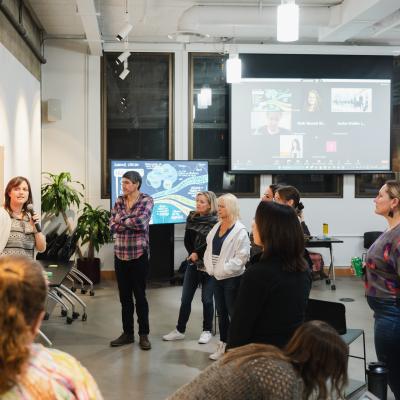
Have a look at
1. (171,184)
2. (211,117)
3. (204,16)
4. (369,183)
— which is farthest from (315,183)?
(204,16)

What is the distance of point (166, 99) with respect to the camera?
8.36 metres

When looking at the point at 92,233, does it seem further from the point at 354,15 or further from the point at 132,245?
the point at 354,15

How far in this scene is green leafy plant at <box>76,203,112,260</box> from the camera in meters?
7.63

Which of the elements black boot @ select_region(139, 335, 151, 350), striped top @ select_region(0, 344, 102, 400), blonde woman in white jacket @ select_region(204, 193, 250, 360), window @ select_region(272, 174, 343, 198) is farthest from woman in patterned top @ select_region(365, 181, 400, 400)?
window @ select_region(272, 174, 343, 198)

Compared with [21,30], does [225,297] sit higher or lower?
lower

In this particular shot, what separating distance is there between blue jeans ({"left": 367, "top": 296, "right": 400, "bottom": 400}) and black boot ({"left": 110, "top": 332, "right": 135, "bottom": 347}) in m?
2.51

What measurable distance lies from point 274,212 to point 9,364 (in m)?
1.33

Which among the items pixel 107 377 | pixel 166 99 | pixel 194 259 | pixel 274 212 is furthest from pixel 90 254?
pixel 274 212

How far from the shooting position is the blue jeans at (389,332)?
2.96 meters

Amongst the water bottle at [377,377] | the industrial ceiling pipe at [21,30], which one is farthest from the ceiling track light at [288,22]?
the industrial ceiling pipe at [21,30]

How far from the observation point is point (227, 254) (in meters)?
4.34

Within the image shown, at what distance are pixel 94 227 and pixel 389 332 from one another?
5.25 metres

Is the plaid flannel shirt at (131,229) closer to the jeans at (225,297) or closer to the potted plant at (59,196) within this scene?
the jeans at (225,297)

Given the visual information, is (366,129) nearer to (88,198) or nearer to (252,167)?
(252,167)
